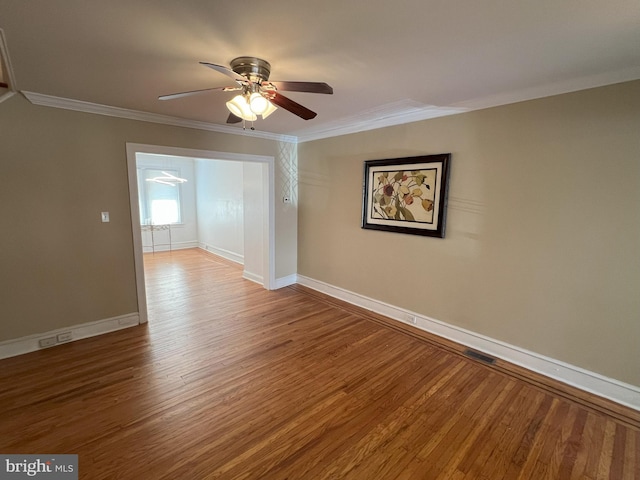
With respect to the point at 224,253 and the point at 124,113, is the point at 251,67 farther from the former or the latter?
the point at 224,253

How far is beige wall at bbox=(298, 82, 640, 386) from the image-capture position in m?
2.13

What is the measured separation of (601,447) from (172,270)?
631 cm

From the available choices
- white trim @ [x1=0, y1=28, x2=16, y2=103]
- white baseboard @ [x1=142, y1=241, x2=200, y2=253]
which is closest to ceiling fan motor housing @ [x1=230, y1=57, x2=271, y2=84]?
white trim @ [x1=0, y1=28, x2=16, y2=103]

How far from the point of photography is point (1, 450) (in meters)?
1.73

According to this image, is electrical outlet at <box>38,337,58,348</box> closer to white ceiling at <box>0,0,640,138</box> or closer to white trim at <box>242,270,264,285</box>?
white ceiling at <box>0,0,640,138</box>

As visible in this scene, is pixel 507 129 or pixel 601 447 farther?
pixel 507 129

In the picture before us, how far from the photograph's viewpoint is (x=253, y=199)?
4.94 m

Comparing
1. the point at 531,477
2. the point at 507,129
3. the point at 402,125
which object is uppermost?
the point at 402,125

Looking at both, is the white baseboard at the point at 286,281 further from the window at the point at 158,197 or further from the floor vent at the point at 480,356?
the window at the point at 158,197

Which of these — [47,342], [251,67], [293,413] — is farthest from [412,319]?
[47,342]

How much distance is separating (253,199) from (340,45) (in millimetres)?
3480

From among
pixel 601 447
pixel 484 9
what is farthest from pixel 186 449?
pixel 484 9

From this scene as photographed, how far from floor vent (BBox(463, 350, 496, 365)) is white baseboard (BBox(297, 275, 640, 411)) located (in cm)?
6

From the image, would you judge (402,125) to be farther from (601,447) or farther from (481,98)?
(601,447)
